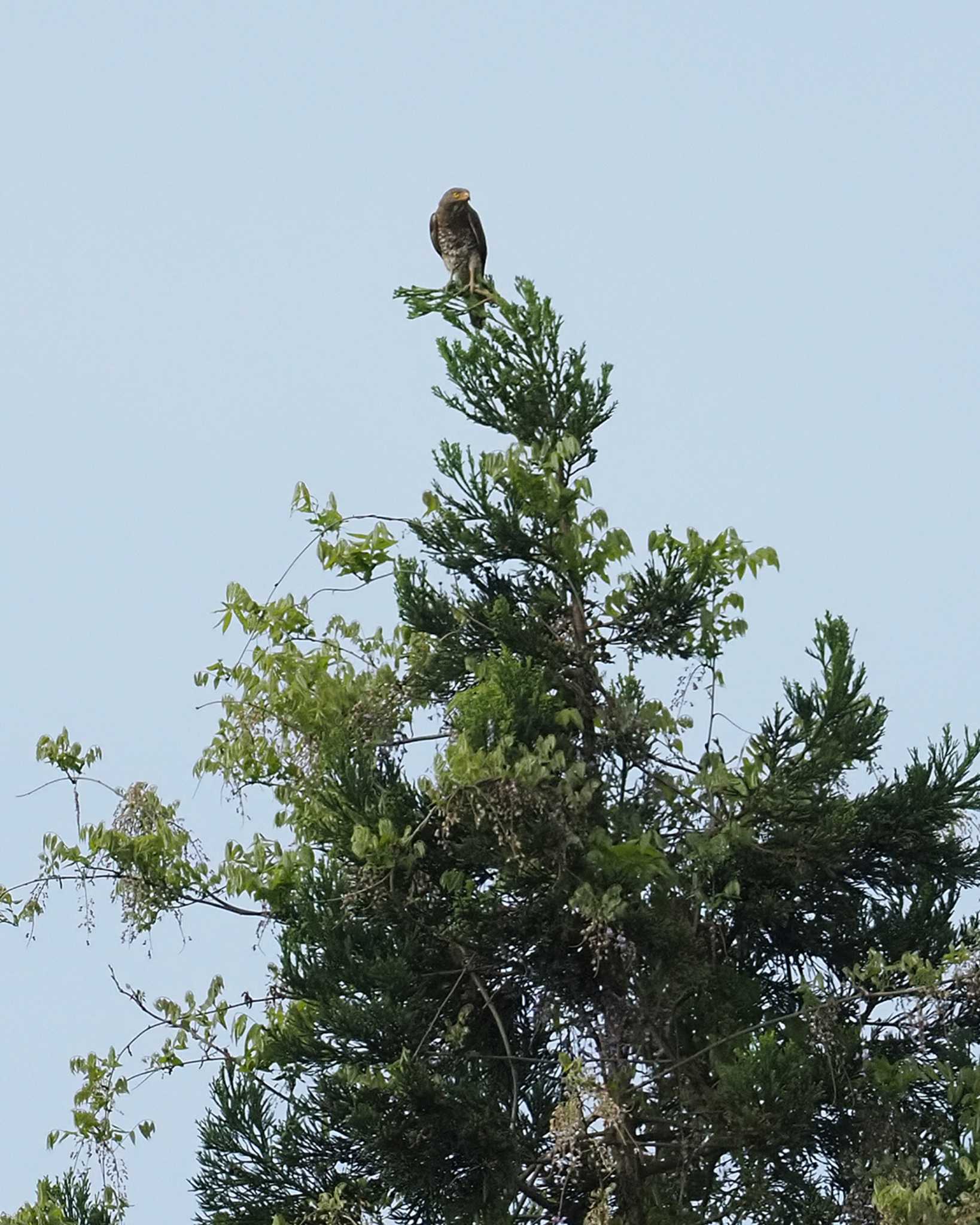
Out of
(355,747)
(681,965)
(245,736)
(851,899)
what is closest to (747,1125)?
(681,965)

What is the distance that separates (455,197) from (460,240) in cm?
39

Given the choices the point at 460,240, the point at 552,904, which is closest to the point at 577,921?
the point at 552,904

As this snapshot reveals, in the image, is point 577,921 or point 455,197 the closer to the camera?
point 577,921

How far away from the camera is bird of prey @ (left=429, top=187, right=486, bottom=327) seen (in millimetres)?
12742

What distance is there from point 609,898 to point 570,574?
212 centimetres

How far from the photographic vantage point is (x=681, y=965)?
10328mm

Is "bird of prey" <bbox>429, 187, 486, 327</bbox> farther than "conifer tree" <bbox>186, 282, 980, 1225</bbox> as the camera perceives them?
Yes

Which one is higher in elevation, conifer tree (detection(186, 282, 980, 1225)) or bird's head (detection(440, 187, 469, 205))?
bird's head (detection(440, 187, 469, 205))

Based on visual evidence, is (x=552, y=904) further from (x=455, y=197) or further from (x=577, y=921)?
(x=455, y=197)

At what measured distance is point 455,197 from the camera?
13.0 meters

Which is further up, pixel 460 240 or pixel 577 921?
pixel 460 240

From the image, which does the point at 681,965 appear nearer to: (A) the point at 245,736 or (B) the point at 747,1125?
(B) the point at 747,1125

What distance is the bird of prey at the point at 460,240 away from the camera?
41.8 ft

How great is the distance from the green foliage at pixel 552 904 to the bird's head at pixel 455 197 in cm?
172
